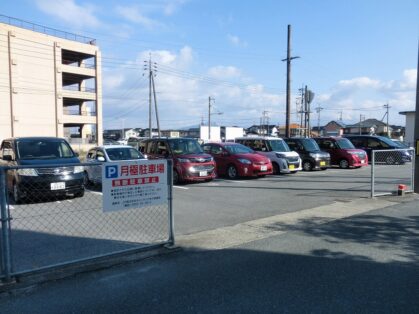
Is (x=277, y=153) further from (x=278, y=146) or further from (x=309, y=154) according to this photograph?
(x=309, y=154)

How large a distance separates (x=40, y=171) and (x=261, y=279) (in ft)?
21.6

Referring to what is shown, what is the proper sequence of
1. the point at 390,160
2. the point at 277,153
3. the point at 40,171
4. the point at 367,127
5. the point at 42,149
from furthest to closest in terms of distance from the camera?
the point at 367,127
the point at 390,160
the point at 277,153
the point at 42,149
the point at 40,171

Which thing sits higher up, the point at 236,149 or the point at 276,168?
the point at 236,149

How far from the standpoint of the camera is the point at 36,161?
921 centimetres

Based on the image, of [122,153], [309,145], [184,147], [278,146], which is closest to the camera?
[122,153]

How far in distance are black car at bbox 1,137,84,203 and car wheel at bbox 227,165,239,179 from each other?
21.9ft

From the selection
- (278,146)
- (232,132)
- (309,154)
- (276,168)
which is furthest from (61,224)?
(232,132)

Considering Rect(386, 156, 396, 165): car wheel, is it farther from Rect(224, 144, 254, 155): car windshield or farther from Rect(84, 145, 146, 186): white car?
Answer: Rect(84, 145, 146, 186): white car

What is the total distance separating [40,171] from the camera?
28.8 ft

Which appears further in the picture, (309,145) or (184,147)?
(309,145)

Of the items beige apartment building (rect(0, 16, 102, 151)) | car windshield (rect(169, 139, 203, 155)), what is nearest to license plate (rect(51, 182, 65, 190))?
car windshield (rect(169, 139, 203, 155))

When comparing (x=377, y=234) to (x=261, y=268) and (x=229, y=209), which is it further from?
(x=229, y=209)

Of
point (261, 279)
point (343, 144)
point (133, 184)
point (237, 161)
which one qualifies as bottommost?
point (261, 279)

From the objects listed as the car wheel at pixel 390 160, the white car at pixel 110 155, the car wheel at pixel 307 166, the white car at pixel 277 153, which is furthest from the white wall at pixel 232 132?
the white car at pixel 110 155
